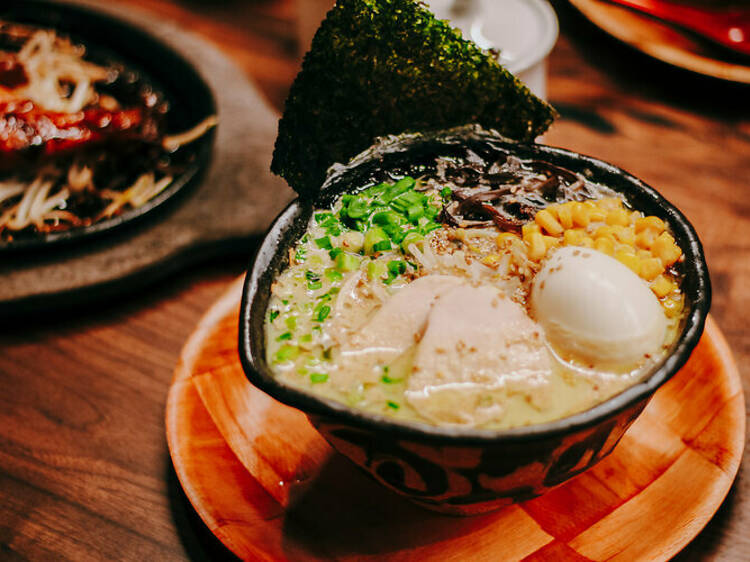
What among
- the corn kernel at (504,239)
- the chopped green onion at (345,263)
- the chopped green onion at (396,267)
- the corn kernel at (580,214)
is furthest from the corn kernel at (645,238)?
the chopped green onion at (345,263)

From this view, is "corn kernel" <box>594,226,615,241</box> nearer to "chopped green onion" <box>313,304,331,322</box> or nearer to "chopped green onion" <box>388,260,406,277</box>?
"chopped green onion" <box>388,260,406,277</box>

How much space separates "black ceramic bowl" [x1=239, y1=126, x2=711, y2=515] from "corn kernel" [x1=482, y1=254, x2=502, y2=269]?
→ 0.37 meters

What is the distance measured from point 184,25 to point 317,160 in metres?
2.23

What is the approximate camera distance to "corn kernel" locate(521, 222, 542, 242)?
1.49 metres

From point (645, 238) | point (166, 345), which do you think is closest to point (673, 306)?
point (645, 238)

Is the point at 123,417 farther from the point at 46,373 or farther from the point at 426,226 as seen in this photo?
the point at 426,226

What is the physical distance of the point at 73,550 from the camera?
146 cm

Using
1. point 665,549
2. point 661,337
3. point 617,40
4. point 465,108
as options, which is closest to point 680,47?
point 617,40

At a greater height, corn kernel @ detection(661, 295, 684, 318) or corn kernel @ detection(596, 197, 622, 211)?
corn kernel @ detection(596, 197, 622, 211)

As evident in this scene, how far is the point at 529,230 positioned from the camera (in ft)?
4.94

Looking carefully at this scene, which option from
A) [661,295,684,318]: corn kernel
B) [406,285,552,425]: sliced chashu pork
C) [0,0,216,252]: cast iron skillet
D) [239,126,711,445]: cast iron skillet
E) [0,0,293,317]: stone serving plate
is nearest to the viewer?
[239,126,711,445]: cast iron skillet

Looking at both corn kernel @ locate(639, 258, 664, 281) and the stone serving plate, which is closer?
corn kernel @ locate(639, 258, 664, 281)

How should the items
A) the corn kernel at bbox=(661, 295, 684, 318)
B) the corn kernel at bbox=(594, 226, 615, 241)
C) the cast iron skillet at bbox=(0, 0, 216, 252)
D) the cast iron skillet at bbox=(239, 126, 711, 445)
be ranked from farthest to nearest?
the cast iron skillet at bbox=(0, 0, 216, 252) < the corn kernel at bbox=(594, 226, 615, 241) < the corn kernel at bbox=(661, 295, 684, 318) < the cast iron skillet at bbox=(239, 126, 711, 445)

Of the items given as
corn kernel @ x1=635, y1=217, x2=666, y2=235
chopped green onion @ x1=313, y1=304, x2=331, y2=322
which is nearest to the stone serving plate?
chopped green onion @ x1=313, y1=304, x2=331, y2=322
